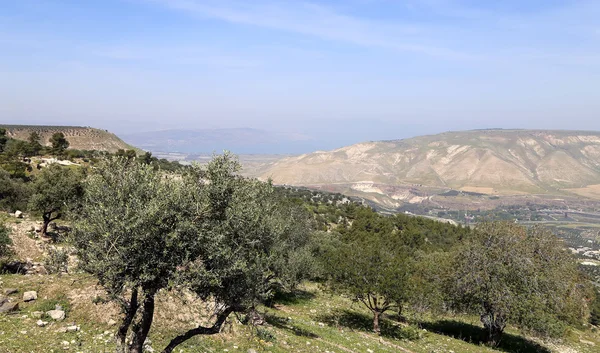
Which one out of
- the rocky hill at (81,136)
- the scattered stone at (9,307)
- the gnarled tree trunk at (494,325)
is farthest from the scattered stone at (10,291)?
the rocky hill at (81,136)

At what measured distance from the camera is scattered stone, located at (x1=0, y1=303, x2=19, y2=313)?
18.8m

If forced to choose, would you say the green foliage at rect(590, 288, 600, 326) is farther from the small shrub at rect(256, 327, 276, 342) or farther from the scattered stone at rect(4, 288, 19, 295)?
the scattered stone at rect(4, 288, 19, 295)

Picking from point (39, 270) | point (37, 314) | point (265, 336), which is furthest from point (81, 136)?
point (265, 336)

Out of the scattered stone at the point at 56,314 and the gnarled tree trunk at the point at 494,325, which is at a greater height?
the scattered stone at the point at 56,314

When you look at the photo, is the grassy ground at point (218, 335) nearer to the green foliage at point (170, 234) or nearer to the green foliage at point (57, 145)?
the green foliage at point (170, 234)

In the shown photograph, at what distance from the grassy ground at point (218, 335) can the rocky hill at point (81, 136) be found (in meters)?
149

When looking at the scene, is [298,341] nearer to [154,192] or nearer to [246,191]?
[246,191]

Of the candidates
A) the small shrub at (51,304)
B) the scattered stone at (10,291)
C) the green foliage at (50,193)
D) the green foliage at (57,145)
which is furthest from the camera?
the green foliage at (57,145)

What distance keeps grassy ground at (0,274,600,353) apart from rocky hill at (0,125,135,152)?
149 m

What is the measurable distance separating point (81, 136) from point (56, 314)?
17738 centimetres

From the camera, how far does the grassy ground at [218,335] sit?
17109 millimetres

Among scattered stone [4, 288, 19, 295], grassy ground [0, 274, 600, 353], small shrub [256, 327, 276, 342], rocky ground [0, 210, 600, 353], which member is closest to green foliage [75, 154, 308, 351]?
rocky ground [0, 210, 600, 353]

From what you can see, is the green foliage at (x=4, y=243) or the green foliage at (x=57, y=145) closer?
the green foliage at (x=4, y=243)

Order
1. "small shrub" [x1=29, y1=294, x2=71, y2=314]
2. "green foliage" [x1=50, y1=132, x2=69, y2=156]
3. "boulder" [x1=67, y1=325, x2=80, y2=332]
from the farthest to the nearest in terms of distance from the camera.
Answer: "green foliage" [x1=50, y1=132, x2=69, y2=156]
"small shrub" [x1=29, y1=294, x2=71, y2=314]
"boulder" [x1=67, y1=325, x2=80, y2=332]
